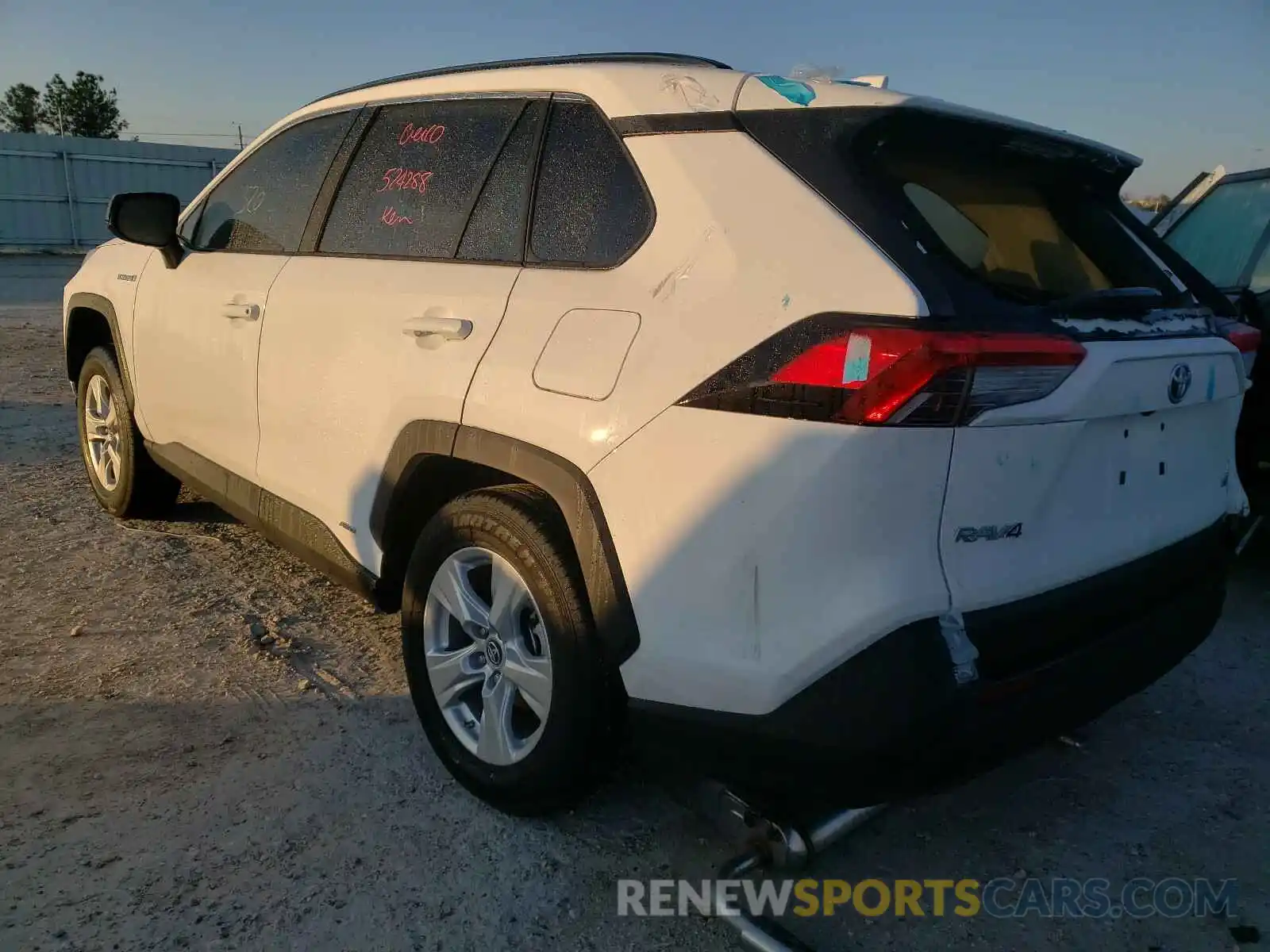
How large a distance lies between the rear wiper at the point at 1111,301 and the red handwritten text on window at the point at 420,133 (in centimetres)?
189

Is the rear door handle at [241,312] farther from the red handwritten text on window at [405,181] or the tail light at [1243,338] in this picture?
the tail light at [1243,338]

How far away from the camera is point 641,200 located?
2.28 m

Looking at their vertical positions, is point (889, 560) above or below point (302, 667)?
above

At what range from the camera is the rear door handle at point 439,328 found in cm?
254

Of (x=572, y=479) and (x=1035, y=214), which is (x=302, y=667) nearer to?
(x=572, y=479)

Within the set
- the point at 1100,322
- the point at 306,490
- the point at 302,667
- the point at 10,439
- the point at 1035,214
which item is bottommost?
the point at 10,439

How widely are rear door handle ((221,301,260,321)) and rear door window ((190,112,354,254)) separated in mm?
226

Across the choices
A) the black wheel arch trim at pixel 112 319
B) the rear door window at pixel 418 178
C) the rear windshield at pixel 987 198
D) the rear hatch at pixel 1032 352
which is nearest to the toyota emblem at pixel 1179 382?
the rear hatch at pixel 1032 352

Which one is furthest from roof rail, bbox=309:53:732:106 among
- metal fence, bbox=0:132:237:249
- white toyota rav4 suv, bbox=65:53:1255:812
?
metal fence, bbox=0:132:237:249

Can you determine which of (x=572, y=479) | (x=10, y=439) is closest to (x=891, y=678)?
(x=572, y=479)

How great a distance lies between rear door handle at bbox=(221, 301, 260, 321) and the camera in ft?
11.2

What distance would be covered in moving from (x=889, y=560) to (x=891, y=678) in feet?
0.71

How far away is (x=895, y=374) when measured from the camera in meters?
1.78

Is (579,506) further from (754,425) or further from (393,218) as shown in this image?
(393,218)
